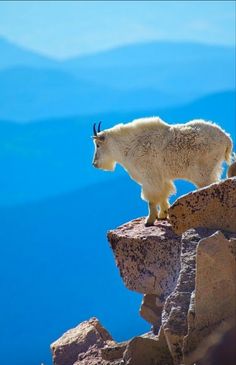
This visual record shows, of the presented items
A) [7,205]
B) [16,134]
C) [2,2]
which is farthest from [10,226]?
[2,2]

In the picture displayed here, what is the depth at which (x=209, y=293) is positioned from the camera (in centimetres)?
383

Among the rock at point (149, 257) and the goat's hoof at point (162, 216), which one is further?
the goat's hoof at point (162, 216)

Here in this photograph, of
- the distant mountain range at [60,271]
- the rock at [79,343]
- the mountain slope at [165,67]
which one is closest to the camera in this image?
the rock at [79,343]

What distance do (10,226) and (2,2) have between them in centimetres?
413

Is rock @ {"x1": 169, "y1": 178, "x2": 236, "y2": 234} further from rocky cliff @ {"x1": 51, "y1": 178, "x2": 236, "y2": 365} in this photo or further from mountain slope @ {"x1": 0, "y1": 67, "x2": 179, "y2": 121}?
mountain slope @ {"x1": 0, "y1": 67, "x2": 179, "y2": 121}

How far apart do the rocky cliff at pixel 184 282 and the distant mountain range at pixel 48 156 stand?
7390 millimetres

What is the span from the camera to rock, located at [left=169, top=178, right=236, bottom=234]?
4418mm

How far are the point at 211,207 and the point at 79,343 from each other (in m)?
2.21

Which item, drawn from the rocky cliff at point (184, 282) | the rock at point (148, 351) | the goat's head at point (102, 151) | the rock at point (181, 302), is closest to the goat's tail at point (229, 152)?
the rocky cliff at point (184, 282)

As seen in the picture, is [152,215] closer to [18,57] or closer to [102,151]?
[102,151]

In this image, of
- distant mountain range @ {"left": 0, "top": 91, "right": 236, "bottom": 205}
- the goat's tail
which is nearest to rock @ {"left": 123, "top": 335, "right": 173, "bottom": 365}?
the goat's tail

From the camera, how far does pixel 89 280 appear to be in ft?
44.3

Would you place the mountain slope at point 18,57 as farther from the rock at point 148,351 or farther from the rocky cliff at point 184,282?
the rock at point 148,351

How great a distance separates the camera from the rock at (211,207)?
174 inches
